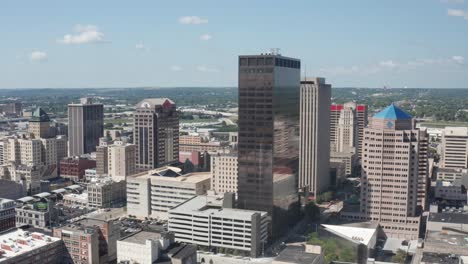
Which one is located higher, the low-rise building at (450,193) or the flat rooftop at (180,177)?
the flat rooftop at (180,177)

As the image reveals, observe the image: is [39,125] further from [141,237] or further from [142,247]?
[142,247]

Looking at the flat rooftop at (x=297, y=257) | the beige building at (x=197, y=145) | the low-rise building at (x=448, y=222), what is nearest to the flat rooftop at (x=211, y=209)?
the flat rooftop at (x=297, y=257)

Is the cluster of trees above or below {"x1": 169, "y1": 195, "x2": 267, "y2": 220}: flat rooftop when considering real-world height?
below

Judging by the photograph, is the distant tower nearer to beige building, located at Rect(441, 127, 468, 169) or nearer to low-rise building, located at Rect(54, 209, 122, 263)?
low-rise building, located at Rect(54, 209, 122, 263)

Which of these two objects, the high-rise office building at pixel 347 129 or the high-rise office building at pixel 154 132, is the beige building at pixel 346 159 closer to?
the high-rise office building at pixel 347 129

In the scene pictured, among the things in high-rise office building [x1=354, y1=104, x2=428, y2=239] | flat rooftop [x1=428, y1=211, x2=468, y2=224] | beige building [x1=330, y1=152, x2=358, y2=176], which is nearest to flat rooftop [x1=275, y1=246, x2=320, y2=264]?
flat rooftop [x1=428, y1=211, x2=468, y2=224]

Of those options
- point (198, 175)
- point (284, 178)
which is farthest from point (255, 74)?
point (198, 175)

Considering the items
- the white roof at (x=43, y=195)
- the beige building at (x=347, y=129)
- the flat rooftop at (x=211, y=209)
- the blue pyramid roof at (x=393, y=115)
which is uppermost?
the blue pyramid roof at (x=393, y=115)
